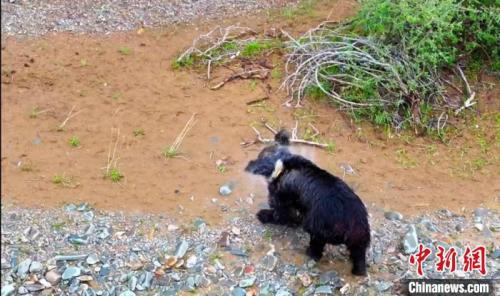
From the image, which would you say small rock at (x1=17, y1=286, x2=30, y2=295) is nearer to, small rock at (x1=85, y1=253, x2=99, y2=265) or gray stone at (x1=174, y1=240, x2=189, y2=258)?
small rock at (x1=85, y1=253, x2=99, y2=265)

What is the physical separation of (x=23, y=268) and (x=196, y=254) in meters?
1.30

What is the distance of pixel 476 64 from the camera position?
7082 mm

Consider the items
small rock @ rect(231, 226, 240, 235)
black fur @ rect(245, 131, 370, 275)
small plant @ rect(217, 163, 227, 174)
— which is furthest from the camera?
small plant @ rect(217, 163, 227, 174)

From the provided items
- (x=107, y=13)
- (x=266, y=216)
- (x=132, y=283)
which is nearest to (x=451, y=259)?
(x=266, y=216)

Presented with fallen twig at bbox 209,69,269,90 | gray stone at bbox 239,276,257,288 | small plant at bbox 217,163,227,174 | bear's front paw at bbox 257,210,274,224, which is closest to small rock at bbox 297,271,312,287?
gray stone at bbox 239,276,257,288

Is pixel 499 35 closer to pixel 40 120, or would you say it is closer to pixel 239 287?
pixel 239 287

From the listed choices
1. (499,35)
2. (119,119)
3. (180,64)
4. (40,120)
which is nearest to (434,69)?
(499,35)

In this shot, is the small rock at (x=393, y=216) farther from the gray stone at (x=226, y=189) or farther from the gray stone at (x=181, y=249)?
the gray stone at (x=181, y=249)

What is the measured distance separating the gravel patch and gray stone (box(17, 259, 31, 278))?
12.0ft

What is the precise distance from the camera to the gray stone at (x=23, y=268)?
4547mm

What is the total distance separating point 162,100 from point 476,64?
144 inches

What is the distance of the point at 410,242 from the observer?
4.90 metres

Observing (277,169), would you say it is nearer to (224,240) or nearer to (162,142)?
(224,240)

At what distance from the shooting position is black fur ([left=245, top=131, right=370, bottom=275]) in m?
4.33
